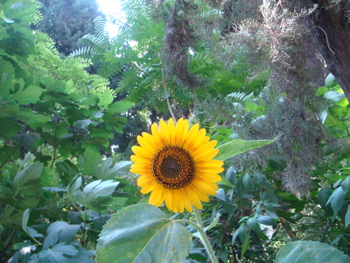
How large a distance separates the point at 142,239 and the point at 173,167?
0.43 feet

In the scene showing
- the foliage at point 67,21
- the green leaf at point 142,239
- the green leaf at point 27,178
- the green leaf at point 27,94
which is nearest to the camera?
the green leaf at point 142,239

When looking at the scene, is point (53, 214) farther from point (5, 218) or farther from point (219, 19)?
point (219, 19)

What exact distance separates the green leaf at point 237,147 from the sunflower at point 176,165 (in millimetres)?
17

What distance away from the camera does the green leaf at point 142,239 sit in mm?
431

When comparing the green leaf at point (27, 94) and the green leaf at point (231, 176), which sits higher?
the green leaf at point (27, 94)

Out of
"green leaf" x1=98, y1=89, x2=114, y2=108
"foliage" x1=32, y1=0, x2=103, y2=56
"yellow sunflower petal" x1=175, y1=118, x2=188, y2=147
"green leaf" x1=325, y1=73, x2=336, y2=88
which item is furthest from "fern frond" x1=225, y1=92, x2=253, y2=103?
"foliage" x1=32, y1=0, x2=103, y2=56

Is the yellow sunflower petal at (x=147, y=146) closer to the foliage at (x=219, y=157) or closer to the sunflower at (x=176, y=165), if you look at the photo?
the sunflower at (x=176, y=165)

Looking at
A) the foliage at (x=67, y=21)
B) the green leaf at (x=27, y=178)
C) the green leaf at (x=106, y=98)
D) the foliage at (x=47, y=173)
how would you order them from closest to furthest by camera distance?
the foliage at (x=47, y=173) → the green leaf at (x=27, y=178) → the green leaf at (x=106, y=98) → the foliage at (x=67, y=21)

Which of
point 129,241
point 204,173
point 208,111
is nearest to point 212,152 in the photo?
point 204,173

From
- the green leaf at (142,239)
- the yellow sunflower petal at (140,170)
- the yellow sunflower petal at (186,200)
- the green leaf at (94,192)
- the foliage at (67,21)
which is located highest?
the foliage at (67,21)

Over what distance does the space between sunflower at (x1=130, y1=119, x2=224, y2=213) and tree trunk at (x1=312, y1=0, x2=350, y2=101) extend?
1.91 feet

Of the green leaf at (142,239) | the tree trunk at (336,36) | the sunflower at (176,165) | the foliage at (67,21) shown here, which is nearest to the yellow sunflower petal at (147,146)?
the sunflower at (176,165)

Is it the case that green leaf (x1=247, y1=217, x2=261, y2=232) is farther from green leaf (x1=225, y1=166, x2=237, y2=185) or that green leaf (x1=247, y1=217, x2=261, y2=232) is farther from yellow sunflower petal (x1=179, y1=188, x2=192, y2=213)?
yellow sunflower petal (x1=179, y1=188, x2=192, y2=213)

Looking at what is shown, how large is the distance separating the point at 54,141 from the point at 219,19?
0.86m
